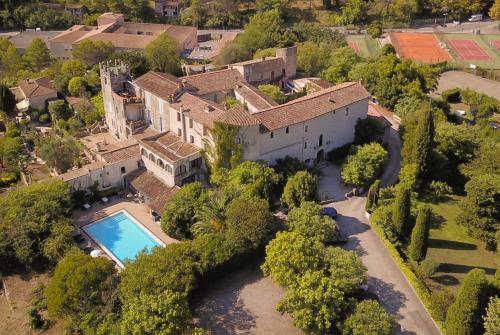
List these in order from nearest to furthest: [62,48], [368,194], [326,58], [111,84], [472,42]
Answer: [368,194] → [111,84] → [326,58] → [62,48] → [472,42]

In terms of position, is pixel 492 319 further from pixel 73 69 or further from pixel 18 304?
pixel 73 69

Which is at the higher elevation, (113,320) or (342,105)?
(342,105)

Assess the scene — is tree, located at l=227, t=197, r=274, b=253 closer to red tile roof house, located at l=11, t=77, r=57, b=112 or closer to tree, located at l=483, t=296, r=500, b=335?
tree, located at l=483, t=296, r=500, b=335

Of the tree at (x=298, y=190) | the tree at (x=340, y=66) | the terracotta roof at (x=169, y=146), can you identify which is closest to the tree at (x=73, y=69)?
the terracotta roof at (x=169, y=146)

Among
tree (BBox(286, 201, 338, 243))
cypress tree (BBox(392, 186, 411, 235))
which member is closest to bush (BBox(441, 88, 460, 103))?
cypress tree (BBox(392, 186, 411, 235))

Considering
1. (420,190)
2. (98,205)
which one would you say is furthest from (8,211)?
(420,190)

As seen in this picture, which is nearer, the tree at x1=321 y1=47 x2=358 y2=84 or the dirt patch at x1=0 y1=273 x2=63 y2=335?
the dirt patch at x1=0 y1=273 x2=63 y2=335

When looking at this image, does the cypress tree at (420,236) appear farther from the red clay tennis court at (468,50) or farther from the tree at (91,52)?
the red clay tennis court at (468,50)

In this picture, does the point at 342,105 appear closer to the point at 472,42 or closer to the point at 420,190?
the point at 420,190
